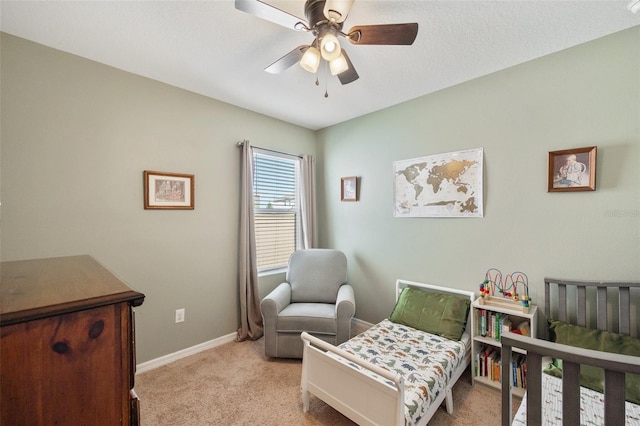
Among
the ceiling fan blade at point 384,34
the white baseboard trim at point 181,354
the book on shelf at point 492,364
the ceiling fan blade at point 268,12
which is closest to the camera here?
the ceiling fan blade at point 268,12

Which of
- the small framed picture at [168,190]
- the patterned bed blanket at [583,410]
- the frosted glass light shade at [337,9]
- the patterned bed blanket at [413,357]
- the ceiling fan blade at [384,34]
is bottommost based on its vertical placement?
the patterned bed blanket at [413,357]

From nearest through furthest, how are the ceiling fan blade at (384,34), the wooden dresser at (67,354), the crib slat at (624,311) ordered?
the wooden dresser at (67,354) < the ceiling fan blade at (384,34) < the crib slat at (624,311)

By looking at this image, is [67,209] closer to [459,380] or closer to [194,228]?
[194,228]

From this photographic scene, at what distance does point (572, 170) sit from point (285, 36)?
2.24 metres

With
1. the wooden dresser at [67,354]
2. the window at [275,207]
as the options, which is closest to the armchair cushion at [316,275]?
the window at [275,207]

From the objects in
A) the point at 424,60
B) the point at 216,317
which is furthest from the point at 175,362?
the point at 424,60

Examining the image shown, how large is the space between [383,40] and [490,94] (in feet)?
4.47

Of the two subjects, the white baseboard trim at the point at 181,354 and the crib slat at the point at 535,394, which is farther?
the white baseboard trim at the point at 181,354

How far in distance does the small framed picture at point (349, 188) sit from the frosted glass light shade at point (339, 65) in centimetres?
172

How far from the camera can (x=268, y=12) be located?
129 centimetres

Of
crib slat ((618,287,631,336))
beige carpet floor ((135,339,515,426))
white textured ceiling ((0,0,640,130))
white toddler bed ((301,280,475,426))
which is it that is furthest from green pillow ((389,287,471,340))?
white textured ceiling ((0,0,640,130))

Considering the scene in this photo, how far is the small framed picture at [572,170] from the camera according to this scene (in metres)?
1.81

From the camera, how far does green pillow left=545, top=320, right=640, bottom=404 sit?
1429mm

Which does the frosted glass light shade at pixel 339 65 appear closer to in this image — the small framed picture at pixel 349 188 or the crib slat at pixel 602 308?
the small framed picture at pixel 349 188
